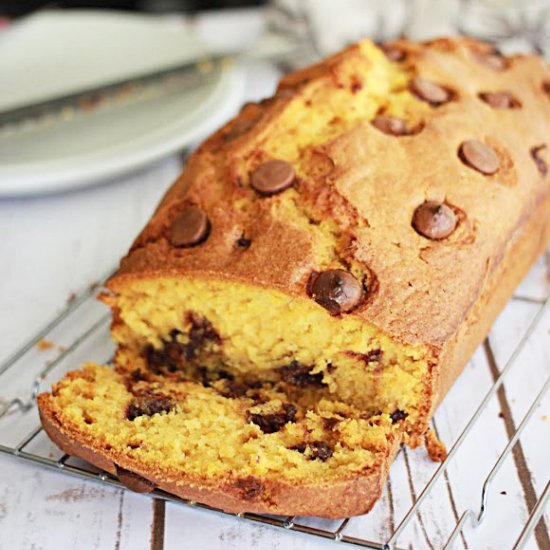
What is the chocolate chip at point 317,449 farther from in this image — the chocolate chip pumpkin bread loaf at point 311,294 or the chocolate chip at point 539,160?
the chocolate chip at point 539,160

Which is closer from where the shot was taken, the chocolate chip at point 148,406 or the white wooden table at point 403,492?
the white wooden table at point 403,492

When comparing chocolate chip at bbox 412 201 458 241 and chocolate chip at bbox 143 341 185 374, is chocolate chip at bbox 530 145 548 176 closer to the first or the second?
chocolate chip at bbox 412 201 458 241

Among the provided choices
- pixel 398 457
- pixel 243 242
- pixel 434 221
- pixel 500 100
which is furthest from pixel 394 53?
pixel 398 457

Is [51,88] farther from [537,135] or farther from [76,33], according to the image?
[537,135]

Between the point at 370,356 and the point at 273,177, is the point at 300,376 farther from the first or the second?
the point at 273,177

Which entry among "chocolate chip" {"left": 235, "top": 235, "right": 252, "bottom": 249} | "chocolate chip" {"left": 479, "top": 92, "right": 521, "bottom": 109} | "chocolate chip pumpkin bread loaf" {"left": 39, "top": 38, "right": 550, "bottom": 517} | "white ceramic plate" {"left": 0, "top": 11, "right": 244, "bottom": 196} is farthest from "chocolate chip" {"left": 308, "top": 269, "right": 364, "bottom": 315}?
"white ceramic plate" {"left": 0, "top": 11, "right": 244, "bottom": 196}

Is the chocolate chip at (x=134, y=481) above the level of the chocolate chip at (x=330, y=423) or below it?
below

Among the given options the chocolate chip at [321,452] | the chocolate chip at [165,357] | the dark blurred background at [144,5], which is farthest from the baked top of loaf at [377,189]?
the dark blurred background at [144,5]
